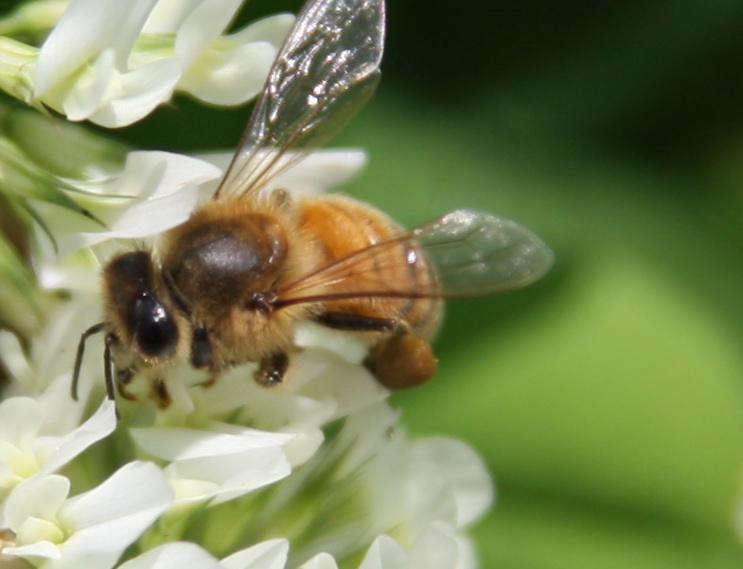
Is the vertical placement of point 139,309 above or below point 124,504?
above

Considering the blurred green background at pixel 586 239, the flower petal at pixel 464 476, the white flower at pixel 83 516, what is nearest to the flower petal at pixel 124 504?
the white flower at pixel 83 516

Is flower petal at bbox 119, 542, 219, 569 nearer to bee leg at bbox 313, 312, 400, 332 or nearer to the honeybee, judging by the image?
the honeybee

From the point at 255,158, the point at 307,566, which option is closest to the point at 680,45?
the point at 255,158

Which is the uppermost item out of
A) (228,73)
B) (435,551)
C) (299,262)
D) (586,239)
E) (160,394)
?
(228,73)

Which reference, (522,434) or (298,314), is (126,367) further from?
(522,434)

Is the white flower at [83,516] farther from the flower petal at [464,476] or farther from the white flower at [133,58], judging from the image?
the flower petal at [464,476]

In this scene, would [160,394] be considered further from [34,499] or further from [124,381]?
[34,499]

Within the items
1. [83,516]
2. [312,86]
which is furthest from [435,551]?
[312,86]

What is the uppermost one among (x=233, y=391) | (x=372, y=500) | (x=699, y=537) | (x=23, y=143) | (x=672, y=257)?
(x=23, y=143)

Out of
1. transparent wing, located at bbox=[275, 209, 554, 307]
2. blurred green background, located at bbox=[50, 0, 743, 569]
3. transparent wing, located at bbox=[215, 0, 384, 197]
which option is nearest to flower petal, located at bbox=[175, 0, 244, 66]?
transparent wing, located at bbox=[215, 0, 384, 197]
